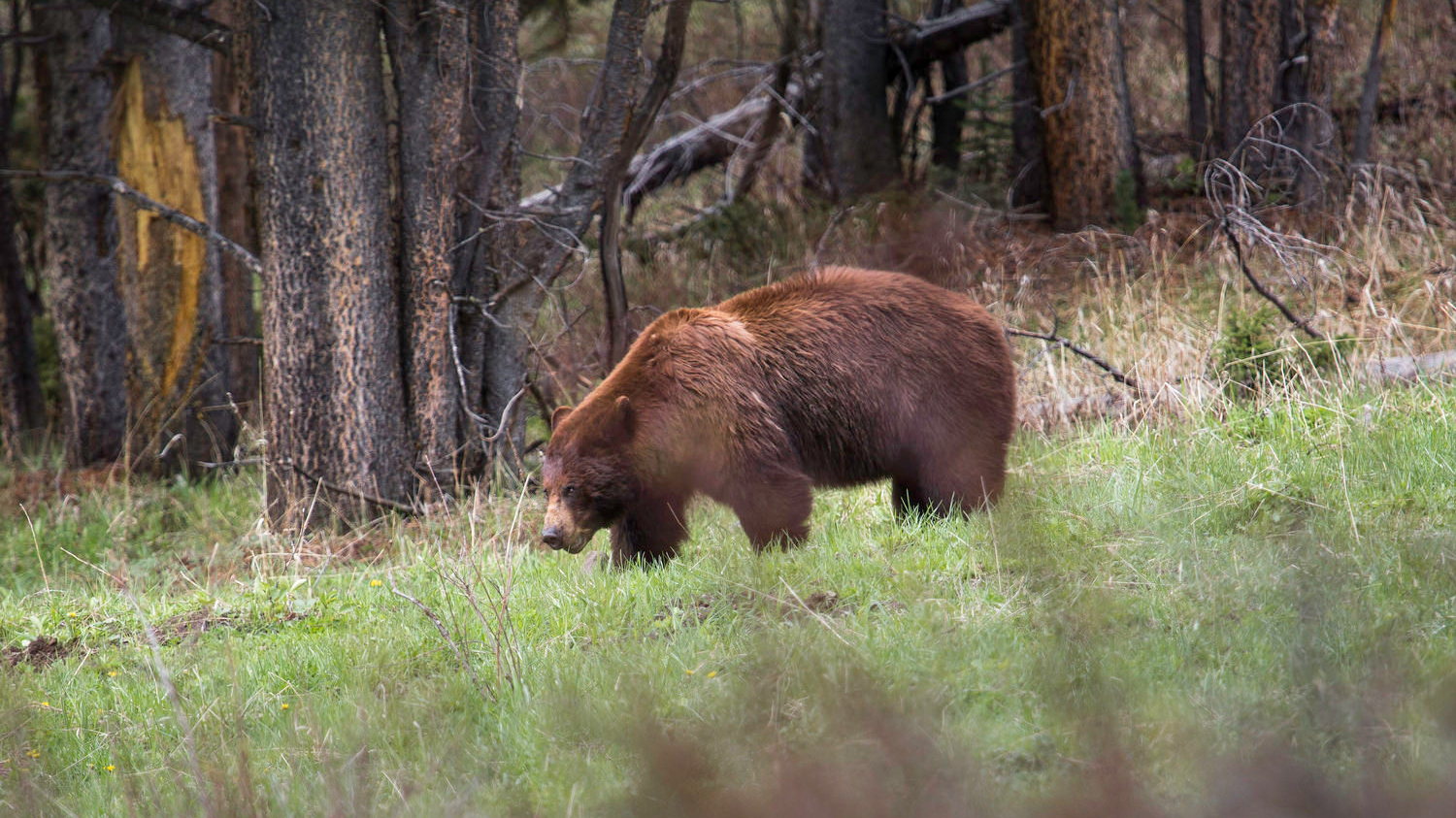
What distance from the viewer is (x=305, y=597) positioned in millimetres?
5445

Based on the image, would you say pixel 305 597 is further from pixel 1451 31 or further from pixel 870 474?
pixel 1451 31

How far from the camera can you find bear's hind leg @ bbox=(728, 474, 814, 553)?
5.02 meters

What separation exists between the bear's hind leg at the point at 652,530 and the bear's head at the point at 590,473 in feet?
0.48

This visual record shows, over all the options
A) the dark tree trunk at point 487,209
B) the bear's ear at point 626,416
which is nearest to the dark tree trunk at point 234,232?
the dark tree trunk at point 487,209

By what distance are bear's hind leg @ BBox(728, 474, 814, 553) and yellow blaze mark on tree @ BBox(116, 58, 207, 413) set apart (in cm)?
663

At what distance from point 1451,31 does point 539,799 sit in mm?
14177

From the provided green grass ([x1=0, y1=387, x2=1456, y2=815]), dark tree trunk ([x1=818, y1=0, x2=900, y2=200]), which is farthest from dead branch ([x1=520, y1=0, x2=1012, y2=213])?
green grass ([x1=0, y1=387, x2=1456, y2=815])

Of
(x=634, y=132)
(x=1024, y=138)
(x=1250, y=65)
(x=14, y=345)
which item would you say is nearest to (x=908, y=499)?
(x=634, y=132)

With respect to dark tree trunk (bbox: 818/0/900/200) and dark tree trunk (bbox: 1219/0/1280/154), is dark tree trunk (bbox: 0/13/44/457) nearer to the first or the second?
dark tree trunk (bbox: 818/0/900/200)

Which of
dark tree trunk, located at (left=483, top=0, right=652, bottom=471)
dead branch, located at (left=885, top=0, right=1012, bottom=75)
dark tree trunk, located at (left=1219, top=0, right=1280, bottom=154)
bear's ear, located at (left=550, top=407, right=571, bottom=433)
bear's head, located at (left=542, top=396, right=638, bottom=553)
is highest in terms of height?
dead branch, located at (left=885, top=0, right=1012, bottom=75)

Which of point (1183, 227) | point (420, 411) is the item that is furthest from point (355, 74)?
point (1183, 227)

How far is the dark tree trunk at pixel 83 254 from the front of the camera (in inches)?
415

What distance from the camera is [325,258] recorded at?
275 inches

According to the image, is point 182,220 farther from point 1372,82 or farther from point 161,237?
point 1372,82
